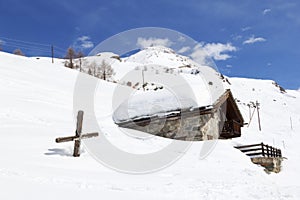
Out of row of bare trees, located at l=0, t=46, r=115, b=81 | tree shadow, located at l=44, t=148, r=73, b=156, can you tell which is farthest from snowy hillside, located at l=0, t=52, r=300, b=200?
row of bare trees, located at l=0, t=46, r=115, b=81

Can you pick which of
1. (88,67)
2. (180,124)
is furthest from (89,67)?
(180,124)

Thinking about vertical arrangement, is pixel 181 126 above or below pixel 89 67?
below

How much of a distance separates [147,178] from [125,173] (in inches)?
24.3

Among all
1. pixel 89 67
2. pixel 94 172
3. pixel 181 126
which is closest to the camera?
pixel 94 172

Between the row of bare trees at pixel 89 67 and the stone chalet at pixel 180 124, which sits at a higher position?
the row of bare trees at pixel 89 67

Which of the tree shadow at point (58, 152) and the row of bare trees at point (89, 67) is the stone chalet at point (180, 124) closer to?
the tree shadow at point (58, 152)

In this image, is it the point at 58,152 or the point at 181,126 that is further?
the point at 181,126

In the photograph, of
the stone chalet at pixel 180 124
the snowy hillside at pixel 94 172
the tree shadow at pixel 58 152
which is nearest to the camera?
the snowy hillside at pixel 94 172

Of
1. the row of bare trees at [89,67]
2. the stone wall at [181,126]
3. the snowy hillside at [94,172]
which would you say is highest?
the row of bare trees at [89,67]

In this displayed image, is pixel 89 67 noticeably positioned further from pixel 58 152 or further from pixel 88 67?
pixel 58 152

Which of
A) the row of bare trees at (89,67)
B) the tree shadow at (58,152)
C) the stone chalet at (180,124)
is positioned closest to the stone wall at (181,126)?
the stone chalet at (180,124)

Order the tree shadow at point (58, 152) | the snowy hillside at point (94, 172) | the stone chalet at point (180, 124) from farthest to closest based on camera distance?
the stone chalet at point (180, 124), the tree shadow at point (58, 152), the snowy hillside at point (94, 172)

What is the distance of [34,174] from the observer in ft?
17.0

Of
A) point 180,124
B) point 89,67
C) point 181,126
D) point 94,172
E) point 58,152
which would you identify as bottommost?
point 94,172
